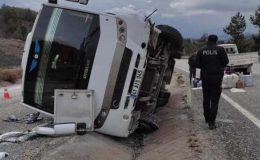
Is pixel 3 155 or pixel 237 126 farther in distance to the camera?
pixel 237 126

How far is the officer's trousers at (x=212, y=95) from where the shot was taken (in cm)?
1011

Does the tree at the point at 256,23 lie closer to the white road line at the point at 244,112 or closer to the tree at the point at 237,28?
the tree at the point at 237,28

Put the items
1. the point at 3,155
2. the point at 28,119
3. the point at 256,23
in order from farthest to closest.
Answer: the point at 256,23, the point at 28,119, the point at 3,155

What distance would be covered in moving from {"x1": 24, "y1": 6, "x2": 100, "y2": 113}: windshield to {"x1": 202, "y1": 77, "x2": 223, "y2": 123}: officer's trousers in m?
2.62

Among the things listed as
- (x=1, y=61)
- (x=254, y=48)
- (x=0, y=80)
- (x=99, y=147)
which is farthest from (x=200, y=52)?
(x=254, y=48)

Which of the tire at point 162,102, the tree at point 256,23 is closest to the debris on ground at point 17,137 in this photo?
the tire at point 162,102

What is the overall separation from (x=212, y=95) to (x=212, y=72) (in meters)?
0.45

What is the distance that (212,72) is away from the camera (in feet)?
33.2

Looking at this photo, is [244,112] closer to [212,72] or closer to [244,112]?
[244,112]

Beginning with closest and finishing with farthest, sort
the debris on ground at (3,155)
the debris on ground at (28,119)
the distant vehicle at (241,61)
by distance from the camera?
the debris on ground at (3,155) → the debris on ground at (28,119) → the distant vehicle at (241,61)

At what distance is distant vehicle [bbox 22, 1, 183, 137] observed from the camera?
8711 millimetres

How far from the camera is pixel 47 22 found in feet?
29.5

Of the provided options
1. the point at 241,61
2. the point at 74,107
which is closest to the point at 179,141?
the point at 74,107

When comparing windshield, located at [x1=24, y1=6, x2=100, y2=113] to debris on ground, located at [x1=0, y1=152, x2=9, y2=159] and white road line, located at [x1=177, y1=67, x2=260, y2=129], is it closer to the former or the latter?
debris on ground, located at [x1=0, y1=152, x2=9, y2=159]
